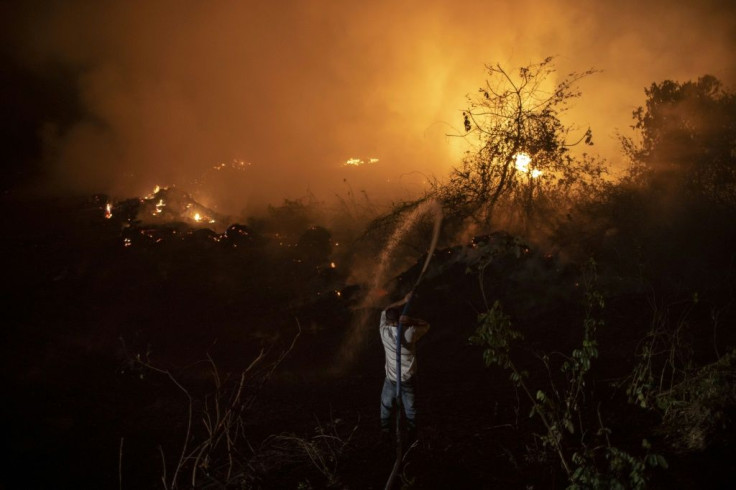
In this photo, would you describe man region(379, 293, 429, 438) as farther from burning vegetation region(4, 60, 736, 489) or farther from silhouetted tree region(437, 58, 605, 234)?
silhouetted tree region(437, 58, 605, 234)

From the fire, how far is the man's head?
6.64 m

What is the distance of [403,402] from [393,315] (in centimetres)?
104

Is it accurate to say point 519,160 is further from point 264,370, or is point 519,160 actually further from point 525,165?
point 264,370

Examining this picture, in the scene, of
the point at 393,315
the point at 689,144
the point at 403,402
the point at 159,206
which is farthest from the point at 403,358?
the point at 159,206

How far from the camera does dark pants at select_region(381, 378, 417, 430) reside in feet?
14.9

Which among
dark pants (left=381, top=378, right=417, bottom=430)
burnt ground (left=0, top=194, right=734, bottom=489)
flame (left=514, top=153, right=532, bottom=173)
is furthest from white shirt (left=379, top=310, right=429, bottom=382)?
flame (left=514, top=153, right=532, bottom=173)

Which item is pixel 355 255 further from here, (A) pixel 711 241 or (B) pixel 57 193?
(B) pixel 57 193

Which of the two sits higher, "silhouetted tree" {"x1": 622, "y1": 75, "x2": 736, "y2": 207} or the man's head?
"silhouetted tree" {"x1": 622, "y1": 75, "x2": 736, "y2": 207}

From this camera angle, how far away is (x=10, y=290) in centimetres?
1059

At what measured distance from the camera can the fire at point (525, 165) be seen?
9695 millimetres

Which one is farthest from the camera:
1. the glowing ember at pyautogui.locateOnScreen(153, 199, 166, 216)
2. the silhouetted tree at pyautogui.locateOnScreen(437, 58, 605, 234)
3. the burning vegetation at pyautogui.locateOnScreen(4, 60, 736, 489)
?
the glowing ember at pyautogui.locateOnScreen(153, 199, 166, 216)

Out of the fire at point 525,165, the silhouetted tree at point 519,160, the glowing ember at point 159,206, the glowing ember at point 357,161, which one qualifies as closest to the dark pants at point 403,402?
the silhouetted tree at point 519,160

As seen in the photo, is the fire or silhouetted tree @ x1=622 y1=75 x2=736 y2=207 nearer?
the fire

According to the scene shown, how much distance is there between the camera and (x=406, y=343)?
14.4 feet
